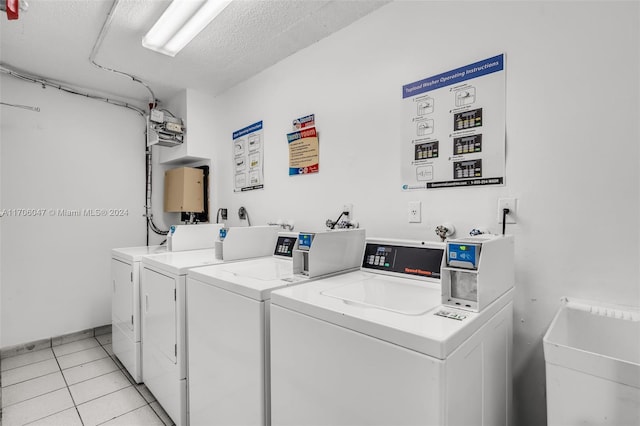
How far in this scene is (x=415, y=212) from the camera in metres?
1.71

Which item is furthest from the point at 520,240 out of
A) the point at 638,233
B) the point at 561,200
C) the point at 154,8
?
the point at 154,8

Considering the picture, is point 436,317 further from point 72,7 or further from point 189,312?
point 72,7

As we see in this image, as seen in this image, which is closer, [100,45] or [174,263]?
[174,263]

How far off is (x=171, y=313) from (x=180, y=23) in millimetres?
1811

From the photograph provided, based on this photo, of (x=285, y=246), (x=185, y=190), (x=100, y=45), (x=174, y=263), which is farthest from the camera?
Answer: (x=185, y=190)

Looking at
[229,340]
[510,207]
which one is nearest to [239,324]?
[229,340]

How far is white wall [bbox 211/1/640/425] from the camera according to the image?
117 centimetres

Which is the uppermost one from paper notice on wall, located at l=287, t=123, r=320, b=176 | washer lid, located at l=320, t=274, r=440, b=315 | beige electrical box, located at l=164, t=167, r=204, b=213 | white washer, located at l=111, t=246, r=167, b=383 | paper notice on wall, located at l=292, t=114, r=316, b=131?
paper notice on wall, located at l=292, t=114, r=316, b=131

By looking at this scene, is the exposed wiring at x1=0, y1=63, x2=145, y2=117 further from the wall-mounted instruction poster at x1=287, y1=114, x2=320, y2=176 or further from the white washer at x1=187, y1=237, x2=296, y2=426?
the white washer at x1=187, y1=237, x2=296, y2=426

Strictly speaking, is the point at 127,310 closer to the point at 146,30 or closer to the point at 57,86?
the point at 146,30

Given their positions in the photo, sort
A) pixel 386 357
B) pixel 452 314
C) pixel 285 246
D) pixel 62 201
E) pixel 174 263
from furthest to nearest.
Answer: pixel 62 201, pixel 285 246, pixel 174 263, pixel 452 314, pixel 386 357

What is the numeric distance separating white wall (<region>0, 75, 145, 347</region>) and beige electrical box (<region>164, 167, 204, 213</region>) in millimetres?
475

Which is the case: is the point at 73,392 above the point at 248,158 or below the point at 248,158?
below

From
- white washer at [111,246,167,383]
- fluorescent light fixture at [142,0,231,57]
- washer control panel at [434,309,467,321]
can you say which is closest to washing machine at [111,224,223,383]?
white washer at [111,246,167,383]
